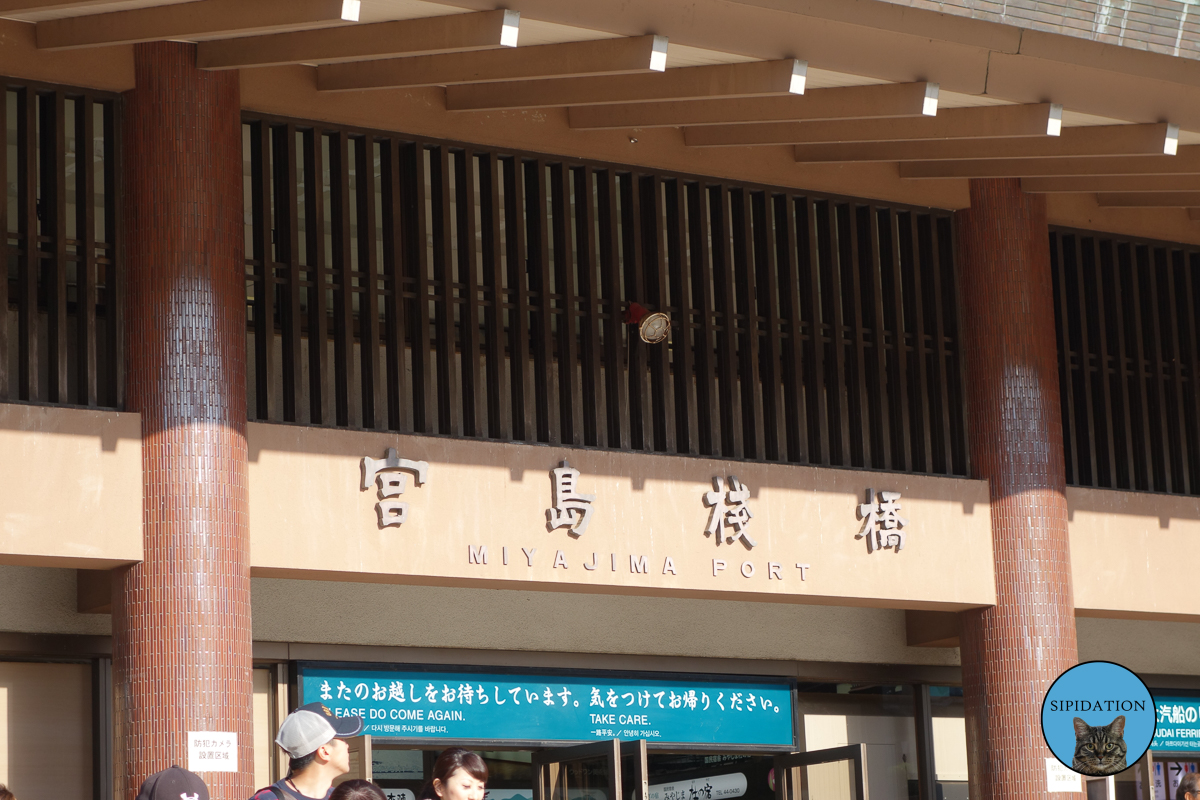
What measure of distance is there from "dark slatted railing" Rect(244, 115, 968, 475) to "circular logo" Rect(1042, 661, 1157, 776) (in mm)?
4456

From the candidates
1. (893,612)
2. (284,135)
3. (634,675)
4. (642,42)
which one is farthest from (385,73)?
(893,612)

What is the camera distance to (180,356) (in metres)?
8.05

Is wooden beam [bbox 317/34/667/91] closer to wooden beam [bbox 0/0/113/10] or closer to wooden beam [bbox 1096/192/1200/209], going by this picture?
wooden beam [bbox 0/0/113/10]

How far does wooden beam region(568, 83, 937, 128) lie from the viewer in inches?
344

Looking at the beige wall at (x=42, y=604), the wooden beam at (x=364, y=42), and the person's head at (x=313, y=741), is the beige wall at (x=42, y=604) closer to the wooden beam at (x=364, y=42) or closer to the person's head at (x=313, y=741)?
the wooden beam at (x=364, y=42)

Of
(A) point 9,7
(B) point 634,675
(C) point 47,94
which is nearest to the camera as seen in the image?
(A) point 9,7

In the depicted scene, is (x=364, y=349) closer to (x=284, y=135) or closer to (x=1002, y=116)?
(x=284, y=135)

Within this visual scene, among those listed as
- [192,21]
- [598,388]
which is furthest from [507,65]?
[598,388]

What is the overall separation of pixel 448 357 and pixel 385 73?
1561mm

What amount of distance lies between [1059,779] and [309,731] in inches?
253

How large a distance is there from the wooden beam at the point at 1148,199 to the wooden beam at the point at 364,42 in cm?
496

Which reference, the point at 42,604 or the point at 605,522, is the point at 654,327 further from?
the point at 42,604

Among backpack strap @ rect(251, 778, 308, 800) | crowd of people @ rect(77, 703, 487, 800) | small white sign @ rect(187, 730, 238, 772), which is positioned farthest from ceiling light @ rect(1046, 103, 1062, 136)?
backpack strap @ rect(251, 778, 308, 800)

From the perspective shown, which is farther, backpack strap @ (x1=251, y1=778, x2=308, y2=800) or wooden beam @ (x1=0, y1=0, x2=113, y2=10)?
wooden beam @ (x1=0, y1=0, x2=113, y2=10)
